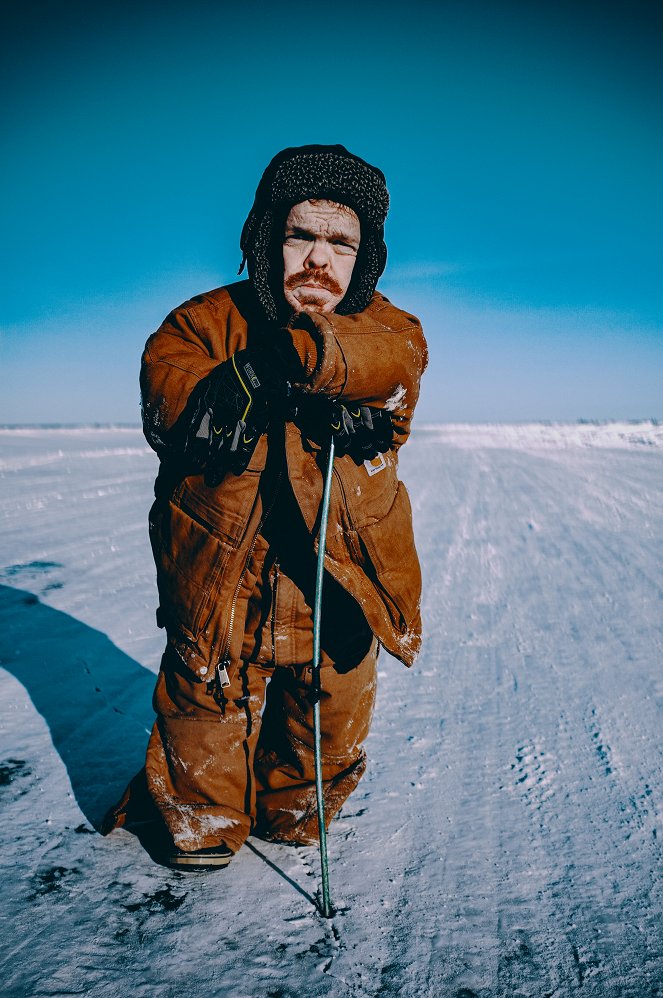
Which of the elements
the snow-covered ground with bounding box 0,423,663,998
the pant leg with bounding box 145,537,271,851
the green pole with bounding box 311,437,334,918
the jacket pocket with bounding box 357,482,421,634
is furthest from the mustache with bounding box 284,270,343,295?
the snow-covered ground with bounding box 0,423,663,998

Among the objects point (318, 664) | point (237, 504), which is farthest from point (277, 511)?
point (318, 664)

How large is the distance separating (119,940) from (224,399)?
148 centimetres

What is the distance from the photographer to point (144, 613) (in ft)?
13.5

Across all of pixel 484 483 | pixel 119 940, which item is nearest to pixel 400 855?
pixel 119 940

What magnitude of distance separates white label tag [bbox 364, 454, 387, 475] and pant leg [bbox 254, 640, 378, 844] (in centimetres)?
63

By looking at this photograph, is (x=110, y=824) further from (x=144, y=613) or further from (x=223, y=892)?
(x=144, y=613)

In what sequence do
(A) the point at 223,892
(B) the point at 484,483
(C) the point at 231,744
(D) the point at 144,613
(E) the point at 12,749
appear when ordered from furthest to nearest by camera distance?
(B) the point at 484,483
(D) the point at 144,613
(E) the point at 12,749
(C) the point at 231,744
(A) the point at 223,892

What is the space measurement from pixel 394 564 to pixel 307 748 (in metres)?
0.74

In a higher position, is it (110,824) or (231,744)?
(231,744)

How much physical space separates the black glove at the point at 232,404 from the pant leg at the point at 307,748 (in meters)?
0.85

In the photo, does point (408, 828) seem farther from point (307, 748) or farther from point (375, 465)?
point (375, 465)

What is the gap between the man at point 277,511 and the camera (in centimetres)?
163

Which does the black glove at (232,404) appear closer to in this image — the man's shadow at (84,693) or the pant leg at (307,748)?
the pant leg at (307,748)

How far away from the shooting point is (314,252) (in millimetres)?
1814
